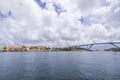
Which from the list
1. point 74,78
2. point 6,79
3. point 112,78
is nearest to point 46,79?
point 74,78

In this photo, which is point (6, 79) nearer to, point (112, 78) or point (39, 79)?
point (39, 79)

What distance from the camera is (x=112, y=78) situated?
115 feet

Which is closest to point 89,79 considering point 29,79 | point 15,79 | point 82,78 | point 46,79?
point 82,78

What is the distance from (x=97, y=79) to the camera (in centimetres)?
3434

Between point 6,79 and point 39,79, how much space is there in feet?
24.6

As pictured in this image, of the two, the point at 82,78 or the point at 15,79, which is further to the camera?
the point at 82,78

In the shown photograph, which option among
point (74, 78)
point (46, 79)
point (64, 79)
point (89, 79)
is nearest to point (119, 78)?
point (89, 79)

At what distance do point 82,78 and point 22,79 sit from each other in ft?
46.6

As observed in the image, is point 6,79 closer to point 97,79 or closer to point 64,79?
point 64,79

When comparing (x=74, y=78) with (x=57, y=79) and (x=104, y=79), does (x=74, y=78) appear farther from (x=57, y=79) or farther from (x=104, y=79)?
(x=104, y=79)

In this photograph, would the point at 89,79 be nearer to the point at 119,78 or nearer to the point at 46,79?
the point at 119,78

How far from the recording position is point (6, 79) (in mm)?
33500

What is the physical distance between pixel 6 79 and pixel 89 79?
19200mm

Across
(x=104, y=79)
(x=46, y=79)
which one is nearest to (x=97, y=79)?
(x=104, y=79)
